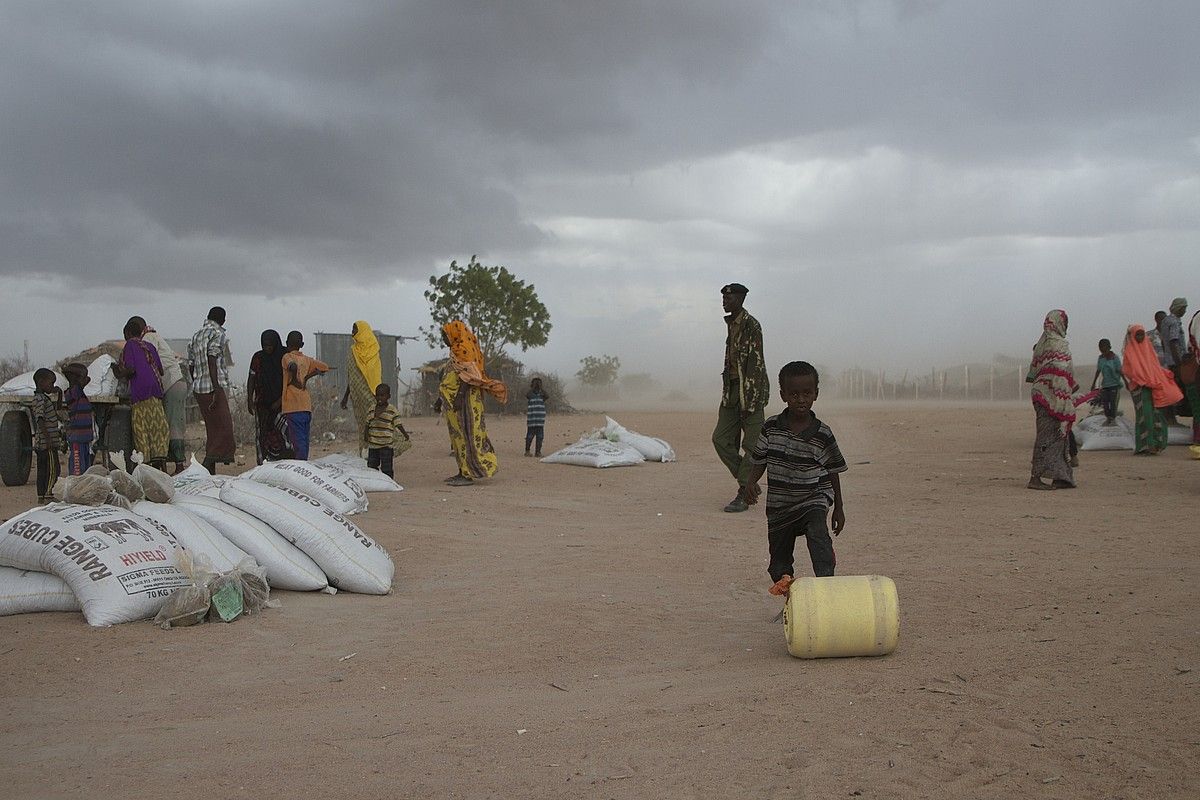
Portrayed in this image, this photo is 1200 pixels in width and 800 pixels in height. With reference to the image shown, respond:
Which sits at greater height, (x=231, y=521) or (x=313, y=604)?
(x=231, y=521)

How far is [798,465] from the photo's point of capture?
479cm

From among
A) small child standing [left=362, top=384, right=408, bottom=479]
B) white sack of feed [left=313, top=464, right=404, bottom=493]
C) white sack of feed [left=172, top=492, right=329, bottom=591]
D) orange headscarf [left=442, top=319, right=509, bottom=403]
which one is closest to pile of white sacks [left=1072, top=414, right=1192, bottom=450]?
orange headscarf [left=442, top=319, right=509, bottom=403]

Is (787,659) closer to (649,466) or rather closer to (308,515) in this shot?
(308,515)

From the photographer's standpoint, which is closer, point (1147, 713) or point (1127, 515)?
point (1147, 713)

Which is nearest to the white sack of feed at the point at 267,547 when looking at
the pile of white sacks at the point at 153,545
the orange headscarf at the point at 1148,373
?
the pile of white sacks at the point at 153,545

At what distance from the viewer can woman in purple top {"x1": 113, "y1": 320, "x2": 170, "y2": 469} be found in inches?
415

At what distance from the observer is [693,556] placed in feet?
23.8

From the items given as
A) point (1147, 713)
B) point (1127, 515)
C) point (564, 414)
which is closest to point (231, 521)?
point (1147, 713)

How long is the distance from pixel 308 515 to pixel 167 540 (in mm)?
854

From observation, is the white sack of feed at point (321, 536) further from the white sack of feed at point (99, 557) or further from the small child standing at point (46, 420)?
the small child standing at point (46, 420)

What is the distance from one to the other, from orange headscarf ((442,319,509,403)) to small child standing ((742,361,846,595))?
6.96m

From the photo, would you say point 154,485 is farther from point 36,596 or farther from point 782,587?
point 782,587

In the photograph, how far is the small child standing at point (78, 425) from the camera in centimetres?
966

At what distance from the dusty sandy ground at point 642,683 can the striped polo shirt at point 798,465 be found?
66cm
